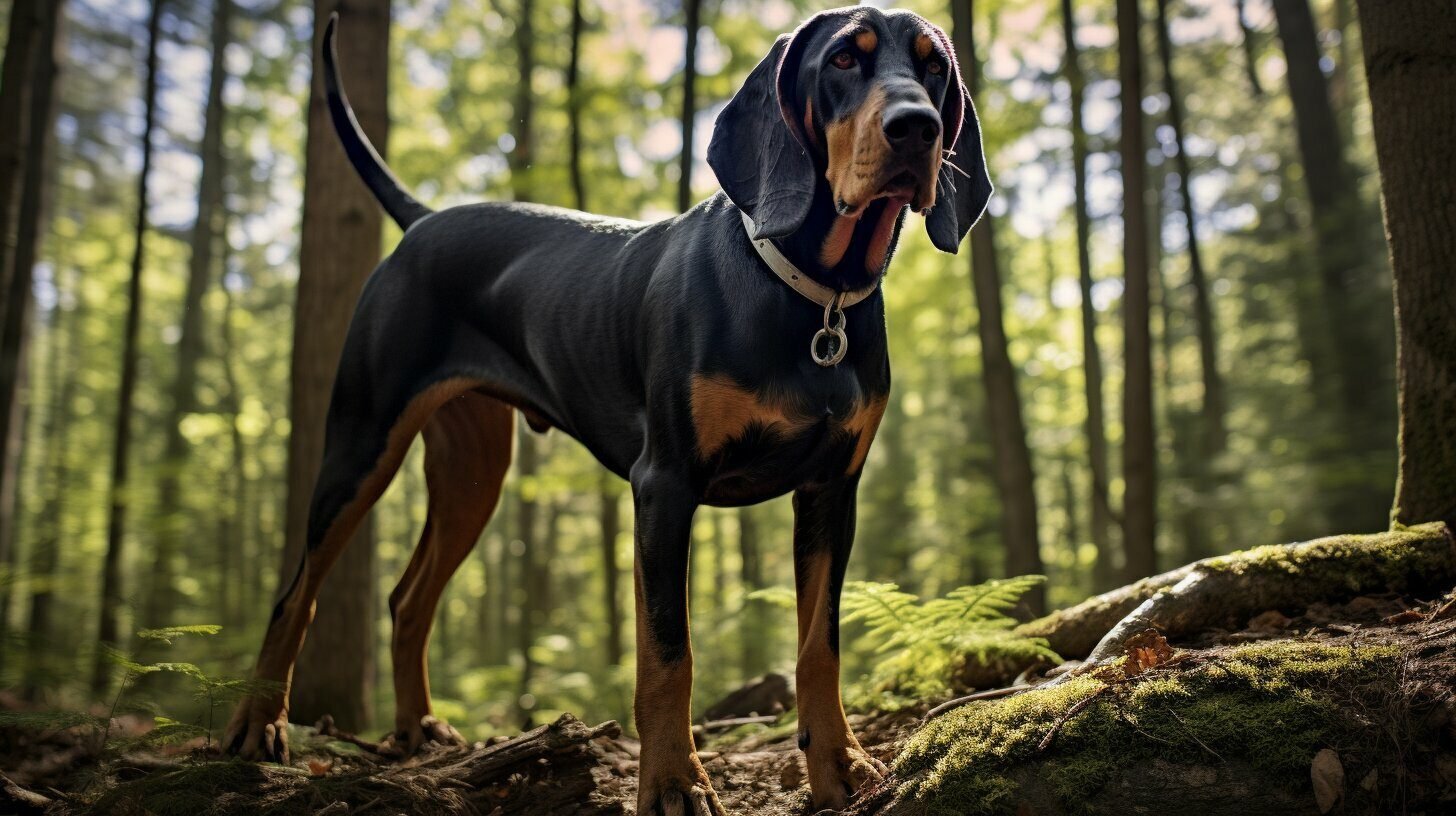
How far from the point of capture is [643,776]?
120 inches

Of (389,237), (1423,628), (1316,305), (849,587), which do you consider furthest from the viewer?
(1316,305)

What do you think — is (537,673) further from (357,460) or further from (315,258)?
(357,460)

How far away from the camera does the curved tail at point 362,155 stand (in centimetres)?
500

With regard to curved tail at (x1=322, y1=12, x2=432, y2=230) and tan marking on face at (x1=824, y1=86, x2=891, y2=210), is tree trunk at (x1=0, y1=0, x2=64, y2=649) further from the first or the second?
tan marking on face at (x1=824, y1=86, x2=891, y2=210)

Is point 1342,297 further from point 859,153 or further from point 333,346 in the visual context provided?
point 859,153

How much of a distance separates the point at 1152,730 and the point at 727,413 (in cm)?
152

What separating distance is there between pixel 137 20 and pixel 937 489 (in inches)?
683

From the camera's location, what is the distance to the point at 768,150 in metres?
3.20

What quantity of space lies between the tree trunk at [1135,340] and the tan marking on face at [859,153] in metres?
5.77

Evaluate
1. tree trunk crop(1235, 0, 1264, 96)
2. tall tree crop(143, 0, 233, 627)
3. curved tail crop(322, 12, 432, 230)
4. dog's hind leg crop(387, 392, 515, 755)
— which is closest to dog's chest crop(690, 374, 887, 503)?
dog's hind leg crop(387, 392, 515, 755)

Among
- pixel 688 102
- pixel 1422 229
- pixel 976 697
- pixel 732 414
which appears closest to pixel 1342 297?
pixel 688 102

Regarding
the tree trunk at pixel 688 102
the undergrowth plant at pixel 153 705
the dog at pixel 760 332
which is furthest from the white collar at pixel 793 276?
the tree trunk at pixel 688 102

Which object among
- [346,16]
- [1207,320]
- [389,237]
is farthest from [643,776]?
[1207,320]

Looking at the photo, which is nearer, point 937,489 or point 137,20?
point 137,20
